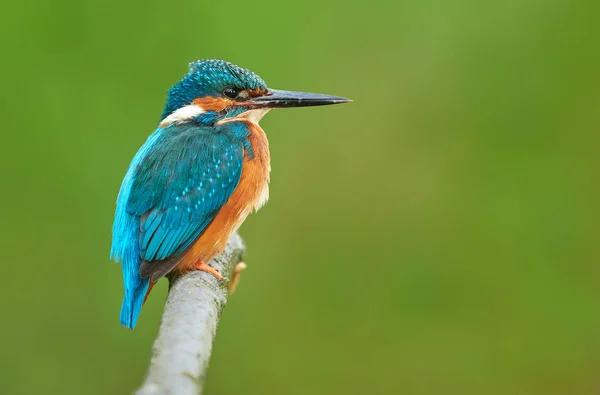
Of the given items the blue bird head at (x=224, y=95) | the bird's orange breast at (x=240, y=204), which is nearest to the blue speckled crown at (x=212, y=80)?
the blue bird head at (x=224, y=95)

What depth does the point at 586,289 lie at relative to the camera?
435 cm

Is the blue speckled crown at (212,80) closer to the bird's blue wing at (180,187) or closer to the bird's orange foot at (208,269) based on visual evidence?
the bird's blue wing at (180,187)

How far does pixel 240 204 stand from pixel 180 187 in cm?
23

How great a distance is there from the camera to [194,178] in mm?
3059

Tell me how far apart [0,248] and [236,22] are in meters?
1.49

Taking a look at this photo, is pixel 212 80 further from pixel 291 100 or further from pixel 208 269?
pixel 208 269

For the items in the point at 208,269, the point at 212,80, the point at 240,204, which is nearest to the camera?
the point at 208,269

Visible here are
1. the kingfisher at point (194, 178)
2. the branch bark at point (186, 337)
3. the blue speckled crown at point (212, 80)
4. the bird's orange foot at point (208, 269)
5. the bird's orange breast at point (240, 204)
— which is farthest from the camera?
the blue speckled crown at point (212, 80)

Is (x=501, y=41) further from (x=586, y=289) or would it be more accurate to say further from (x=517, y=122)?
(x=586, y=289)

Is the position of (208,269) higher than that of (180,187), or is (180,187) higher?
(180,187)

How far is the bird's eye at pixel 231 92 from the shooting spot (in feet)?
10.8

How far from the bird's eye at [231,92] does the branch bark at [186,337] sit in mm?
846

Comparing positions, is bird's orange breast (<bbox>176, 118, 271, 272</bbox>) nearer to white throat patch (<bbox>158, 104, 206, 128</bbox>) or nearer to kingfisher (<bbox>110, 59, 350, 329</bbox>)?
kingfisher (<bbox>110, 59, 350, 329</bbox>)

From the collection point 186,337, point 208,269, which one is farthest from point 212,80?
point 186,337
